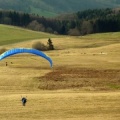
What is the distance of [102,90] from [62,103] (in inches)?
373

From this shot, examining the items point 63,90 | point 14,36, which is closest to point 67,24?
point 14,36

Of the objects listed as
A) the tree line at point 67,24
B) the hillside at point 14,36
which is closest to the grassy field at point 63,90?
the hillside at point 14,36

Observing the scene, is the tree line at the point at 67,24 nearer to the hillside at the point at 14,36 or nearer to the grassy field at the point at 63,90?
the hillside at the point at 14,36

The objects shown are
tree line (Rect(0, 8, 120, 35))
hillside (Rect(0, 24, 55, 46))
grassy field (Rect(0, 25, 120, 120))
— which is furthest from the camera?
tree line (Rect(0, 8, 120, 35))

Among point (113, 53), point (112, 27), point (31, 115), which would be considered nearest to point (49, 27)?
point (112, 27)

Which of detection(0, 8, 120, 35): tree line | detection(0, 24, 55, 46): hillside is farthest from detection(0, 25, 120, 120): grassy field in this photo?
detection(0, 8, 120, 35): tree line

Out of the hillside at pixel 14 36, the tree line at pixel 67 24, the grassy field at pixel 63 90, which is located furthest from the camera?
the tree line at pixel 67 24

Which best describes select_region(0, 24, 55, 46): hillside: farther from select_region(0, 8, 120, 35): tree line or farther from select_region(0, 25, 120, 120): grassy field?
select_region(0, 25, 120, 120): grassy field

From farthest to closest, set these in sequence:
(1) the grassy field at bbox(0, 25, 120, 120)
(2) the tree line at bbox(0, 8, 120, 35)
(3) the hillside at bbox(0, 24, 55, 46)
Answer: (2) the tree line at bbox(0, 8, 120, 35)
(3) the hillside at bbox(0, 24, 55, 46)
(1) the grassy field at bbox(0, 25, 120, 120)

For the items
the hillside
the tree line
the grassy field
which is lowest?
the grassy field

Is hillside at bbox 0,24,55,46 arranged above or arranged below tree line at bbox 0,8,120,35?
below

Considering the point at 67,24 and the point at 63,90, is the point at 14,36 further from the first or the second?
the point at 63,90

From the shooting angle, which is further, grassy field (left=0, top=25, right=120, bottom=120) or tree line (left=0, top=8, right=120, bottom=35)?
tree line (left=0, top=8, right=120, bottom=35)

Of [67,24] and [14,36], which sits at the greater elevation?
[67,24]
